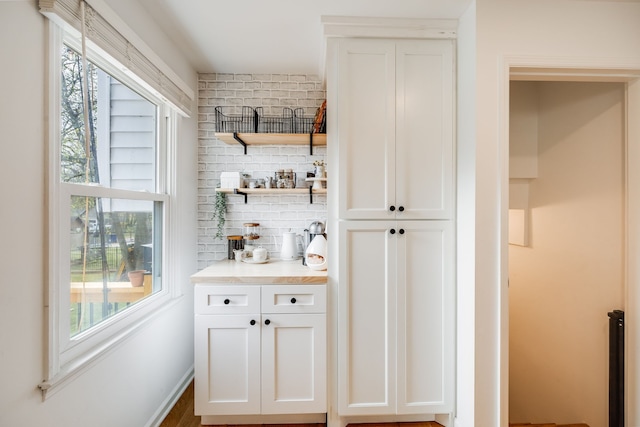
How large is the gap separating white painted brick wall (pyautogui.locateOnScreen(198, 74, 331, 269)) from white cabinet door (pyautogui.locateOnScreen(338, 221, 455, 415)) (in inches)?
30.9

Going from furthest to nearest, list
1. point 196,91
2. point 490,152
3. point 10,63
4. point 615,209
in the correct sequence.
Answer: point 196,91 < point 615,209 < point 490,152 < point 10,63

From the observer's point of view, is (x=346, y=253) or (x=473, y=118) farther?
(x=346, y=253)

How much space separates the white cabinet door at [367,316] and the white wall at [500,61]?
18.1 inches

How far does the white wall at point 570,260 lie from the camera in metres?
1.88

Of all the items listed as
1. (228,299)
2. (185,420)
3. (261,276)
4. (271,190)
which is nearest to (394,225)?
(261,276)

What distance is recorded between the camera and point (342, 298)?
174cm

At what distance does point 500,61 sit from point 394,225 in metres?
1.01

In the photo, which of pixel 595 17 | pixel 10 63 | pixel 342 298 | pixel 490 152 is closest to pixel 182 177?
pixel 10 63

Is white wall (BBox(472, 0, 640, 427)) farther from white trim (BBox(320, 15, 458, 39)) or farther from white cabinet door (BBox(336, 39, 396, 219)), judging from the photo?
white cabinet door (BBox(336, 39, 396, 219))

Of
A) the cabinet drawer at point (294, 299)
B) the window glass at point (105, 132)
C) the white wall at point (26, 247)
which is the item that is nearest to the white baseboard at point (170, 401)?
the white wall at point (26, 247)

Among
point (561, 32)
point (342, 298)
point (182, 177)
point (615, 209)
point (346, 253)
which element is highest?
point (561, 32)

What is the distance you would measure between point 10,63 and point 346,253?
1.57 m

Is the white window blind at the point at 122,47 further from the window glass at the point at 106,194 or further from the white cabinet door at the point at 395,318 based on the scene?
the white cabinet door at the point at 395,318

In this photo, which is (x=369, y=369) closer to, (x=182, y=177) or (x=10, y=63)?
(x=182, y=177)
